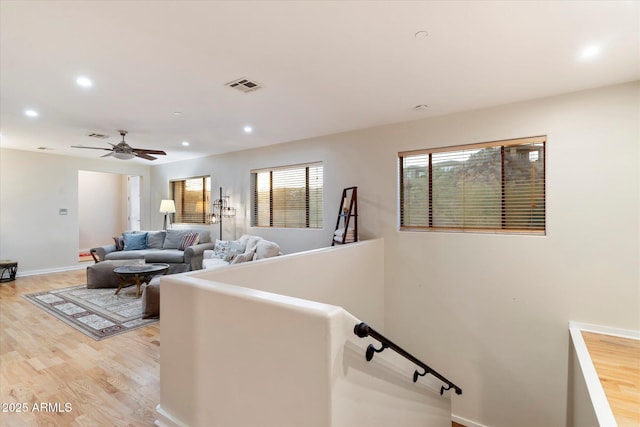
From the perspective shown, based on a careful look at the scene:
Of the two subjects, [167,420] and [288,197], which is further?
[288,197]

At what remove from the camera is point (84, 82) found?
293 cm

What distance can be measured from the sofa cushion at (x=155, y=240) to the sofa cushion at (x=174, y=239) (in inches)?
5.6

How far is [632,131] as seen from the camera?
2844 millimetres

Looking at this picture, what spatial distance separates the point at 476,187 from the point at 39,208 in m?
8.82

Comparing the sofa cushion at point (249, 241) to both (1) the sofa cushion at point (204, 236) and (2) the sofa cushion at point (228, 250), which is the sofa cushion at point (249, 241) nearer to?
(2) the sofa cushion at point (228, 250)

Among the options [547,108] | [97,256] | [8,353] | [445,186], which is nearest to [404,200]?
[445,186]

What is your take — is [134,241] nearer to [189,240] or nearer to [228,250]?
[189,240]

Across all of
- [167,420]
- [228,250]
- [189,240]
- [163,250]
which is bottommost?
[167,420]

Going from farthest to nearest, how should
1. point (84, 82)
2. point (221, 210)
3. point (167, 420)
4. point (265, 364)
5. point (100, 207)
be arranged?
1. point (100, 207)
2. point (221, 210)
3. point (84, 82)
4. point (167, 420)
5. point (265, 364)

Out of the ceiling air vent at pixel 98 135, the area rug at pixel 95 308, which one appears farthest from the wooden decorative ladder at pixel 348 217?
the ceiling air vent at pixel 98 135

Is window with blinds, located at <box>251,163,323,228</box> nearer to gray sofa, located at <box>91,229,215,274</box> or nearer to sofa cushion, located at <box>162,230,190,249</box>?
gray sofa, located at <box>91,229,215,274</box>

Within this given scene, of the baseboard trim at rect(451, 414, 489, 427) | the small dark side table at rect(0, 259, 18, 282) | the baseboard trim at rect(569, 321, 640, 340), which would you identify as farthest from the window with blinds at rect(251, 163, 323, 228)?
the small dark side table at rect(0, 259, 18, 282)

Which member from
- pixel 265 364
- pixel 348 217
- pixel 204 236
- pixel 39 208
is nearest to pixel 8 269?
pixel 39 208

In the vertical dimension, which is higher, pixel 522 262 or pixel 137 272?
A: pixel 522 262
